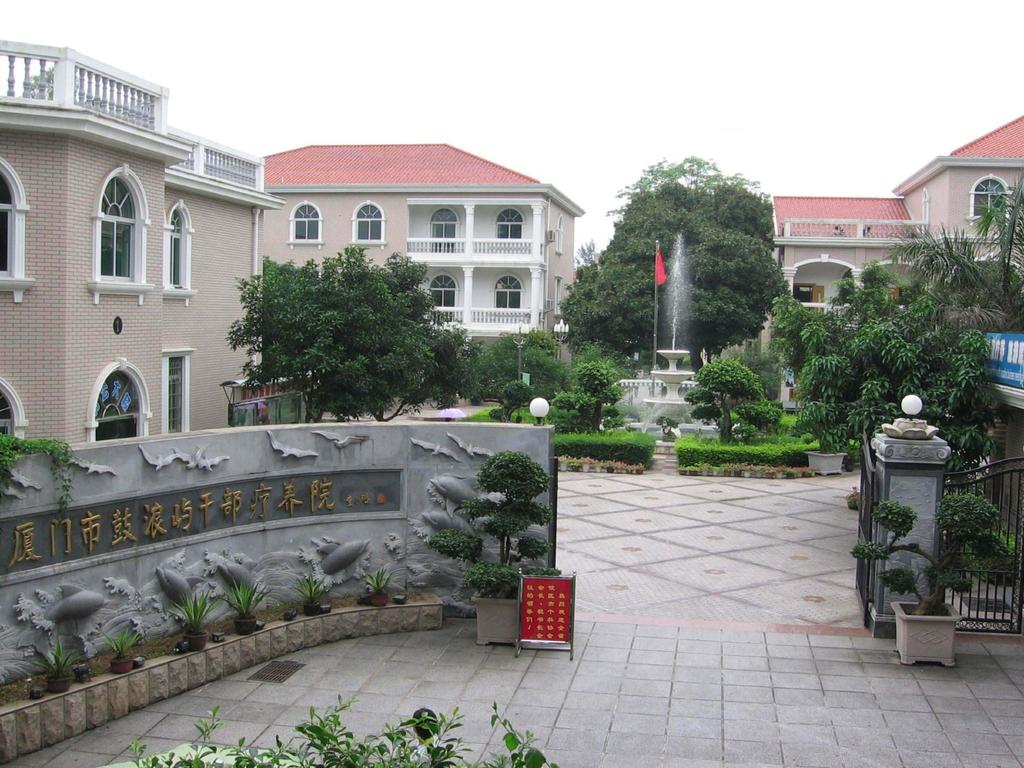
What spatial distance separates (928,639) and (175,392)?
1354 cm

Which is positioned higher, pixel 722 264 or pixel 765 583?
pixel 722 264

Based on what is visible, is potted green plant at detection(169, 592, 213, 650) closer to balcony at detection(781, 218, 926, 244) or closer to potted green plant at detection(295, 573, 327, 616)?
potted green plant at detection(295, 573, 327, 616)

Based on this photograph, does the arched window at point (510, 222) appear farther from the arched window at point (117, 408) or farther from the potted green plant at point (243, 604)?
the potted green plant at point (243, 604)

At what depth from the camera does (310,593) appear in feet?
33.3

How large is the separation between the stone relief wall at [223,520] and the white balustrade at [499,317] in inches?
1020

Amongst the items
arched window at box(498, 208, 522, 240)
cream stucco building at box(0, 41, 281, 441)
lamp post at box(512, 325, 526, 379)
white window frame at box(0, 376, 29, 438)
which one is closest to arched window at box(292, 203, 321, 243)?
arched window at box(498, 208, 522, 240)

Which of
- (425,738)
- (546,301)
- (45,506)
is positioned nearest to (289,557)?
(45,506)

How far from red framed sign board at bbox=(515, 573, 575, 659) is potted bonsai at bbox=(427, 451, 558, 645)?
189mm

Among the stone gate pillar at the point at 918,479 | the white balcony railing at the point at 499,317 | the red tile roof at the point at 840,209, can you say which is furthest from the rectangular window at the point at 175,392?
the red tile roof at the point at 840,209

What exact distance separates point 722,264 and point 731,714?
28143mm

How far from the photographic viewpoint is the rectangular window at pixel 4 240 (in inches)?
515

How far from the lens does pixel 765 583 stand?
13.2m

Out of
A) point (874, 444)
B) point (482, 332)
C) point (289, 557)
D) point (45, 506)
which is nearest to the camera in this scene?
point (45, 506)

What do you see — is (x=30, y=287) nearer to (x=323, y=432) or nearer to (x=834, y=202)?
(x=323, y=432)
